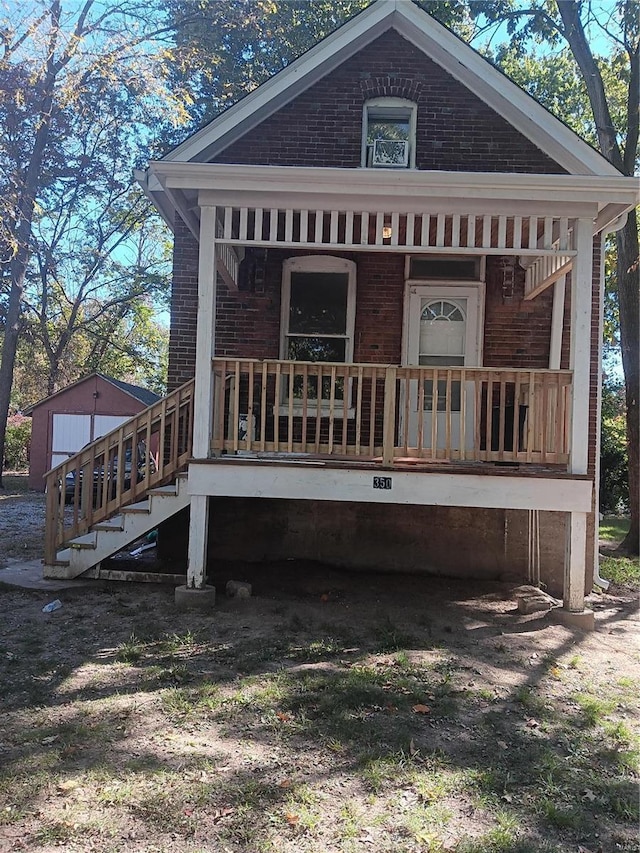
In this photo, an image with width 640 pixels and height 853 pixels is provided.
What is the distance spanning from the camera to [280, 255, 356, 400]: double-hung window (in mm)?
8391

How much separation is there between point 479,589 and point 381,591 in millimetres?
1338

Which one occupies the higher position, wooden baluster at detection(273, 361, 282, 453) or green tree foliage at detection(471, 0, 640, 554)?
green tree foliage at detection(471, 0, 640, 554)

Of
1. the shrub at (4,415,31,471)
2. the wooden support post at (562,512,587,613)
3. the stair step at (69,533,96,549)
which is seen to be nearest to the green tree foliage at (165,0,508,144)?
the stair step at (69,533,96,549)

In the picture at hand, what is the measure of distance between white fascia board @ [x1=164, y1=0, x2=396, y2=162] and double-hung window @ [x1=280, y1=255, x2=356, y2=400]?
175 centimetres

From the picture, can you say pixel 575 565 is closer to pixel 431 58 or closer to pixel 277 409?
pixel 277 409

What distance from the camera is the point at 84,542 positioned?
A: 22.6 feet

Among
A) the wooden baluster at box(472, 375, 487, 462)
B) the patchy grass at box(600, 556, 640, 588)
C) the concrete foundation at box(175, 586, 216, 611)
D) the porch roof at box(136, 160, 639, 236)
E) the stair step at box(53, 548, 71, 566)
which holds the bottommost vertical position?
the patchy grass at box(600, 556, 640, 588)

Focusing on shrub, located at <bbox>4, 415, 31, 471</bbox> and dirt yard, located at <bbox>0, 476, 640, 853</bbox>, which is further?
shrub, located at <bbox>4, 415, 31, 471</bbox>

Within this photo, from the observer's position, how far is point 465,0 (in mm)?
14406

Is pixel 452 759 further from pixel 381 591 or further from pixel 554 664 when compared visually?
pixel 381 591

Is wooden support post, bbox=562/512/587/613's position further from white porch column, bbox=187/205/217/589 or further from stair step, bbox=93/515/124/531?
stair step, bbox=93/515/124/531

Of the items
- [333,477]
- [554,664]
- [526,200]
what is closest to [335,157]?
[526,200]

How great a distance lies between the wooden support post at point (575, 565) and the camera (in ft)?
20.0

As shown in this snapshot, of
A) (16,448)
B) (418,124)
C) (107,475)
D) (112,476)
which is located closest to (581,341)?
(418,124)
